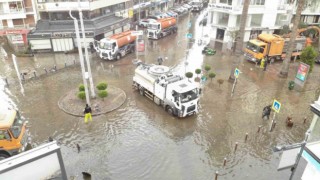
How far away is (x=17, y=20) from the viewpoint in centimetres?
Answer: 4181

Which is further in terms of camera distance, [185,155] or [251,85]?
[251,85]

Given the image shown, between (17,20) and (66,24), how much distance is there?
800 cm

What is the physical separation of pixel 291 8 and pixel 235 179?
38208 mm

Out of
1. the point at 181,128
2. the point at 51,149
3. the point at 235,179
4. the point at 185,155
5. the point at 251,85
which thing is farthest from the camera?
the point at 251,85

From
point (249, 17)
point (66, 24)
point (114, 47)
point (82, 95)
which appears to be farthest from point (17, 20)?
point (249, 17)

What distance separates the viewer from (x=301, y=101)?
26.1 metres

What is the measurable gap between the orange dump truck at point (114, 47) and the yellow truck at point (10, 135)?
61.2 ft

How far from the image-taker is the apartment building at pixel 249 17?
4175cm

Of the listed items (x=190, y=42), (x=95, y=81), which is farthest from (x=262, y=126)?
(x=190, y=42)

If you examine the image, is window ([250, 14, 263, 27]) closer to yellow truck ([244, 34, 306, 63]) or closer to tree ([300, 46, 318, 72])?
yellow truck ([244, 34, 306, 63])

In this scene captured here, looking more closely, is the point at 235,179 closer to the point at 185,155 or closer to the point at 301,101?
the point at 185,155

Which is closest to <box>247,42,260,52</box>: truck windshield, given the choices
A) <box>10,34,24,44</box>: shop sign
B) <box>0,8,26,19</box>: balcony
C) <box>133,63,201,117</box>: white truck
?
<box>133,63,201,117</box>: white truck

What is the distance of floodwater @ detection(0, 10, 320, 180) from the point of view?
1731cm

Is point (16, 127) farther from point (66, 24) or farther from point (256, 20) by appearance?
point (256, 20)
